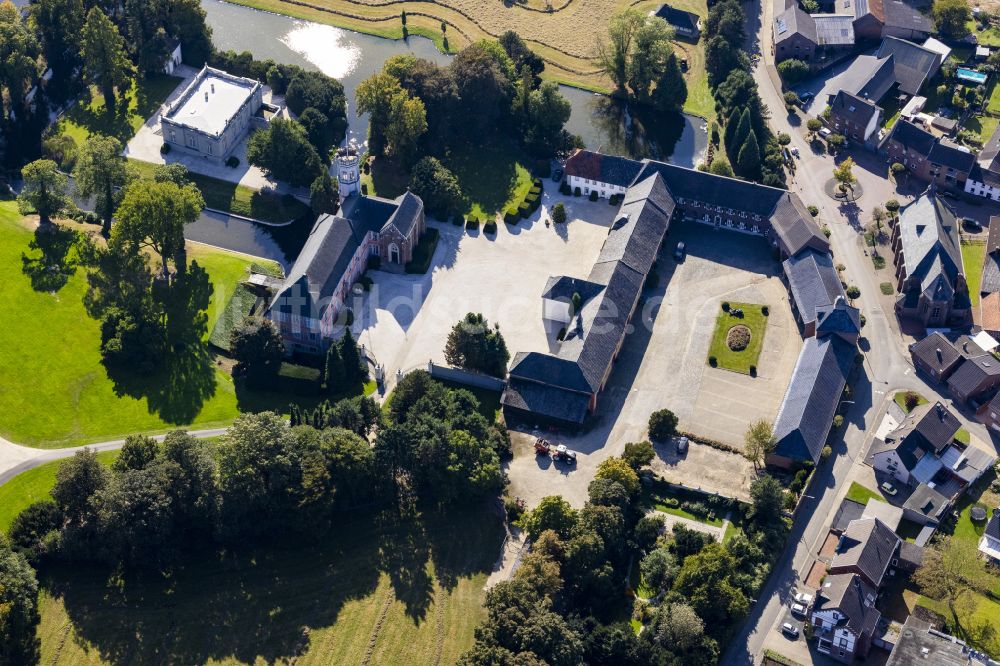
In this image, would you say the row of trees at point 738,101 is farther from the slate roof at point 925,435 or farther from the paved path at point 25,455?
the paved path at point 25,455

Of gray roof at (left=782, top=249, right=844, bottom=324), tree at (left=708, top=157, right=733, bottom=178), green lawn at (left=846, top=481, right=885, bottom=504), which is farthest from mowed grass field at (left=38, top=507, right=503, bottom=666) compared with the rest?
tree at (left=708, top=157, right=733, bottom=178)

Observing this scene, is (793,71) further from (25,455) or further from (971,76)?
(25,455)

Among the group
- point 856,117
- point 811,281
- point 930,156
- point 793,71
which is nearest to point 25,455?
point 811,281

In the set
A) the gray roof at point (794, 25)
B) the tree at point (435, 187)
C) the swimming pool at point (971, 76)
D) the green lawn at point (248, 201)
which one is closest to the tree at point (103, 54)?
the green lawn at point (248, 201)

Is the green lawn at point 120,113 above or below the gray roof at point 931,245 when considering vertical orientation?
below

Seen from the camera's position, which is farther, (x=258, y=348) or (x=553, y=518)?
(x=258, y=348)

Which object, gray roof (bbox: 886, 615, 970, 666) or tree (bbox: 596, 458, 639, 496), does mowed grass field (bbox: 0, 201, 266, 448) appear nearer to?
tree (bbox: 596, 458, 639, 496)
